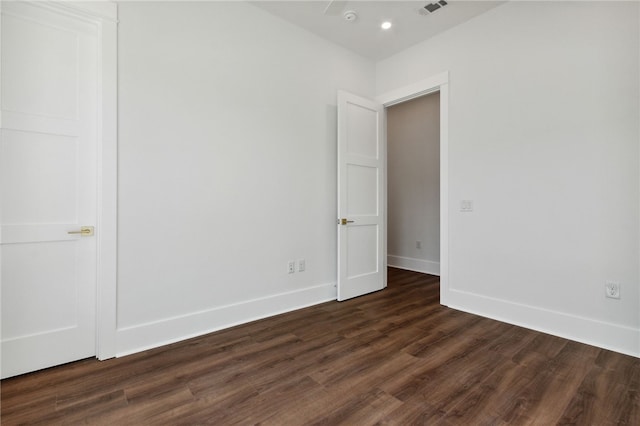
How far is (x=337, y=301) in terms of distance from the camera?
11.0ft

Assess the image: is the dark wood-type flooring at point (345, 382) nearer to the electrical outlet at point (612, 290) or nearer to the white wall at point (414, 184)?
the electrical outlet at point (612, 290)

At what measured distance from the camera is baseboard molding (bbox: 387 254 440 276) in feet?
15.2

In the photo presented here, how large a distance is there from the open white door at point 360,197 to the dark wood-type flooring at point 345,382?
95 cm

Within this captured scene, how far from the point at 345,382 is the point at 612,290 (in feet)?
7.06

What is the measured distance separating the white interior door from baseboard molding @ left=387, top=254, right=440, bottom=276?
4.20m

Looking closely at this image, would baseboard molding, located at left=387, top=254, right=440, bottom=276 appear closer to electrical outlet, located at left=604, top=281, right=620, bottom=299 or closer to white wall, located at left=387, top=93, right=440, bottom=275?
white wall, located at left=387, top=93, right=440, bottom=275

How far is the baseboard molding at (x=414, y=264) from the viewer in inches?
183

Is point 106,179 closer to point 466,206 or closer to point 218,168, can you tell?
point 218,168

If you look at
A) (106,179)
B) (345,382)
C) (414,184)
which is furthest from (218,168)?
(414,184)

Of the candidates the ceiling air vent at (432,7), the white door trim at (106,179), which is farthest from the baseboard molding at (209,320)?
the ceiling air vent at (432,7)

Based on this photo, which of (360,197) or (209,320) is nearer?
(209,320)

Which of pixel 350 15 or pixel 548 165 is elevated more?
pixel 350 15

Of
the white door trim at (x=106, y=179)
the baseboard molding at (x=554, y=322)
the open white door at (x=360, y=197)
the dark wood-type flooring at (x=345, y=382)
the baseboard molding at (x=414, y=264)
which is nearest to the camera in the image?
the dark wood-type flooring at (x=345, y=382)

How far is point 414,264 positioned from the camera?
492cm
